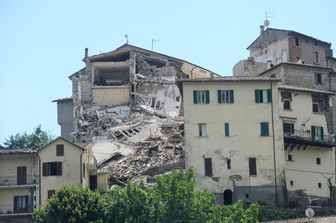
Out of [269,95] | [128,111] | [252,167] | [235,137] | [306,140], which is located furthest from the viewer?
[128,111]

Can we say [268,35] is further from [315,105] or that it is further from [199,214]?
[199,214]

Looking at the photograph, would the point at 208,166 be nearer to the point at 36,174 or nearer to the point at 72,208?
the point at 36,174

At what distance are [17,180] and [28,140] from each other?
27667mm

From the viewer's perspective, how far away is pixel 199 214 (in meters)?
64.3

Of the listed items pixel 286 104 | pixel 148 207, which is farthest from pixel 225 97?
pixel 148 207

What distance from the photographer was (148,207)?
65.2 m

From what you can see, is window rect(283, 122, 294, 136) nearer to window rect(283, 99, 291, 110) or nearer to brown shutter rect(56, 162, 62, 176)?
window rect(283, 99, 291, 110)

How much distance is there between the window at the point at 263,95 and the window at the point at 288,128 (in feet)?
12.6

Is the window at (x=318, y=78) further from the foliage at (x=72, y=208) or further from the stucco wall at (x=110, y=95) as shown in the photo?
the foliage at (x=72, y=208)

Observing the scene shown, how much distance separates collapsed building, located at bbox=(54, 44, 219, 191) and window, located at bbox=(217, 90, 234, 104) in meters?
6.84

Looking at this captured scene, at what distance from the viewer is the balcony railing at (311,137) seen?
80688 mm

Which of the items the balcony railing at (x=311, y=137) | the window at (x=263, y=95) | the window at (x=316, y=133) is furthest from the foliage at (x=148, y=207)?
the window at (x=316, y=133)

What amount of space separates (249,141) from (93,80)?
26100 mm

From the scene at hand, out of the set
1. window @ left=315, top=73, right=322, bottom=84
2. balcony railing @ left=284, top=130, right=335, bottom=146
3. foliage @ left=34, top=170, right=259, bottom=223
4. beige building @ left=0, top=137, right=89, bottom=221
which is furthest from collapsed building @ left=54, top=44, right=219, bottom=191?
window @ left=315, top=73, right=322, bottom=84
